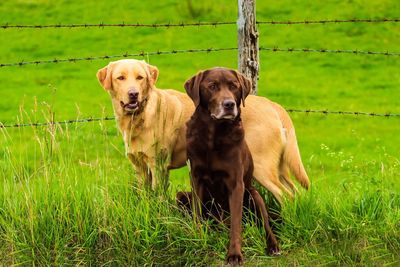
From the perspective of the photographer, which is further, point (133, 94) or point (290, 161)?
point (290, 161)

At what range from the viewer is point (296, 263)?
5477 mm

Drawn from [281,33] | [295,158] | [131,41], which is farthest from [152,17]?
[295,158]

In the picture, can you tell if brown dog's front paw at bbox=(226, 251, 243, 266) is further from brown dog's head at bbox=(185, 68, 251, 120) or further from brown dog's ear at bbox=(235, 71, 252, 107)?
brown dog's ear at bbox=(235, 71, 252, 107)

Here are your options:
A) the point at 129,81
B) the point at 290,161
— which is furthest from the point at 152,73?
the point at 290,161

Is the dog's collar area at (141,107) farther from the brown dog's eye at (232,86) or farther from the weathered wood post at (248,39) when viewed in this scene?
the weathered wood post at (248,39)

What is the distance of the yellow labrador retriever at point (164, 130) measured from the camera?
600cm

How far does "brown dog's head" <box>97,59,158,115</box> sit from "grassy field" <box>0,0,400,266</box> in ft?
0.98

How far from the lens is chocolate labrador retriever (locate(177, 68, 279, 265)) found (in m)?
5.39

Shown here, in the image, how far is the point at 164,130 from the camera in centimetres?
627

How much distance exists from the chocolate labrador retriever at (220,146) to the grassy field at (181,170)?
0.18 metres

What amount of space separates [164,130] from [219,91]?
0.97 m

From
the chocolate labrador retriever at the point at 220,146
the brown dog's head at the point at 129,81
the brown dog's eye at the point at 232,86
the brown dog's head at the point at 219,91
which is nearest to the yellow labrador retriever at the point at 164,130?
the brown dog's head at the point at 129,81

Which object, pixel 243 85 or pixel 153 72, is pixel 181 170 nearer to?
pixel 153 72

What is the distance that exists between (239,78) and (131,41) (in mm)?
15420
